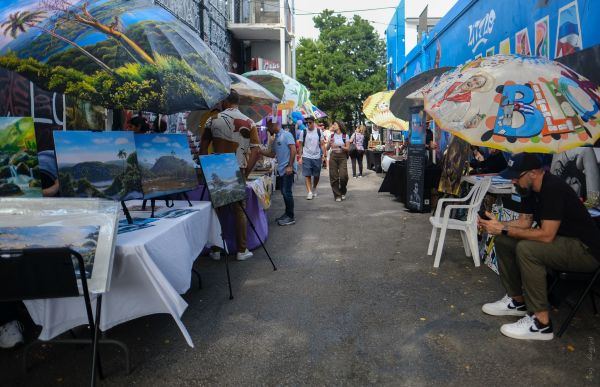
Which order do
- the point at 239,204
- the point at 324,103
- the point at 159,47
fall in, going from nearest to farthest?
the point at 159,47 < the point at 239,204 < the point at 324,103

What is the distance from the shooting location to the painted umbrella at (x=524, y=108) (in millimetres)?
3689

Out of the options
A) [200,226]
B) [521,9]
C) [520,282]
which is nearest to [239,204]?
[200,226]

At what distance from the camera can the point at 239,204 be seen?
5.68 m

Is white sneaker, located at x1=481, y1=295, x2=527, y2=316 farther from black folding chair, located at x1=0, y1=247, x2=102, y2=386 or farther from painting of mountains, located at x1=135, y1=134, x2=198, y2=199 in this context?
black folding chair, located at x1=0, y1=247, x2=102, y2=386

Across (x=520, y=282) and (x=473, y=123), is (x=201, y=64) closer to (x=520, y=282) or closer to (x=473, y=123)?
(x=473, y=123)

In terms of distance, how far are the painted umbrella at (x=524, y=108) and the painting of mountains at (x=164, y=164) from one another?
249 centimetres

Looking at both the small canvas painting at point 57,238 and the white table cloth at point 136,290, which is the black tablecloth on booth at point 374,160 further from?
the small canvas painting at point 57,238

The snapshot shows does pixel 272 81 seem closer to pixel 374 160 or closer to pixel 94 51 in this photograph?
pixel 94 51

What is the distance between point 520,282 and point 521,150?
1199mm

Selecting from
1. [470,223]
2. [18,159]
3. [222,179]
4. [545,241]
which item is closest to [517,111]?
[545,241]

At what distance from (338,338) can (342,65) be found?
138ft

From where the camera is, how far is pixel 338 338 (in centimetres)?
372

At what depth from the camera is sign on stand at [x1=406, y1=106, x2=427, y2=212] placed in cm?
884

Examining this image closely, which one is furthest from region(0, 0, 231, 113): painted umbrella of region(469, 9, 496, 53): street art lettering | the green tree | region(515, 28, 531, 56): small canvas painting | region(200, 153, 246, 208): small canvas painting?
the green tree
